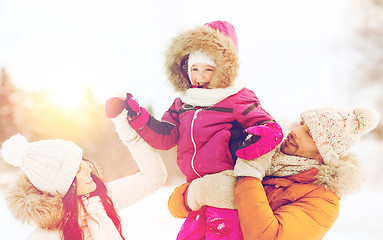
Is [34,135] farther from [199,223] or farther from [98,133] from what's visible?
[199,223]

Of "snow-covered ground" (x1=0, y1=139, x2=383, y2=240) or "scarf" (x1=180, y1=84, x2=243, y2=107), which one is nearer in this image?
"scarf" (x1=180, y1=84, x2=243, y2=107)

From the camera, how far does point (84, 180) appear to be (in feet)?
3.35

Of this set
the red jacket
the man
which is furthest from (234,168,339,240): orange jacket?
the red jacket

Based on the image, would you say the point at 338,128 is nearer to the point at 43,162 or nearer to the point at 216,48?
the point at 216,48

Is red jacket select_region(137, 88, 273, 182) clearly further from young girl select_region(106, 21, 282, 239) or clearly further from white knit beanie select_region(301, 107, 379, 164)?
white knit beanie select_region(301, 107, 379, 164)

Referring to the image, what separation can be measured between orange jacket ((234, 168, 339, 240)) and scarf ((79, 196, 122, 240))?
484 millimetres

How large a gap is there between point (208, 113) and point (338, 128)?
1.29ft

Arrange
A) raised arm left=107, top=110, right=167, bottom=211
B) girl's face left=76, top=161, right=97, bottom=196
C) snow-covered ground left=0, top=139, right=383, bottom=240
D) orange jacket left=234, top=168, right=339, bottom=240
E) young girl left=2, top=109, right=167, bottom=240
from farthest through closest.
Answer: snow-covered ground left=0, top=139, right=383, bottom=240 → raised arm left=107, top=110, right=167, bottom=211 → girl's face left=76, top=161, right=97, bottom=196 → young girl left=2, top=109, right=167, bottom=240 → orange jacket left=234, top=168, right=339, bottom=240

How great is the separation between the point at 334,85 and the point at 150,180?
348 centimetres

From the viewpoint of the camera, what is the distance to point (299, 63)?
368 centimetres

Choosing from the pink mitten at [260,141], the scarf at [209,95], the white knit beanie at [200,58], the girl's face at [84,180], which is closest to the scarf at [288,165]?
the pink mitten at [260,141]

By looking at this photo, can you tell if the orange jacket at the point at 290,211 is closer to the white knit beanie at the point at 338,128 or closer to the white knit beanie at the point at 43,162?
the white knit beanie at the point at 338,128

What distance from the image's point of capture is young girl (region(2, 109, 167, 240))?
0.90 m

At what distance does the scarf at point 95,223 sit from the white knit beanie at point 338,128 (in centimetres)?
75
